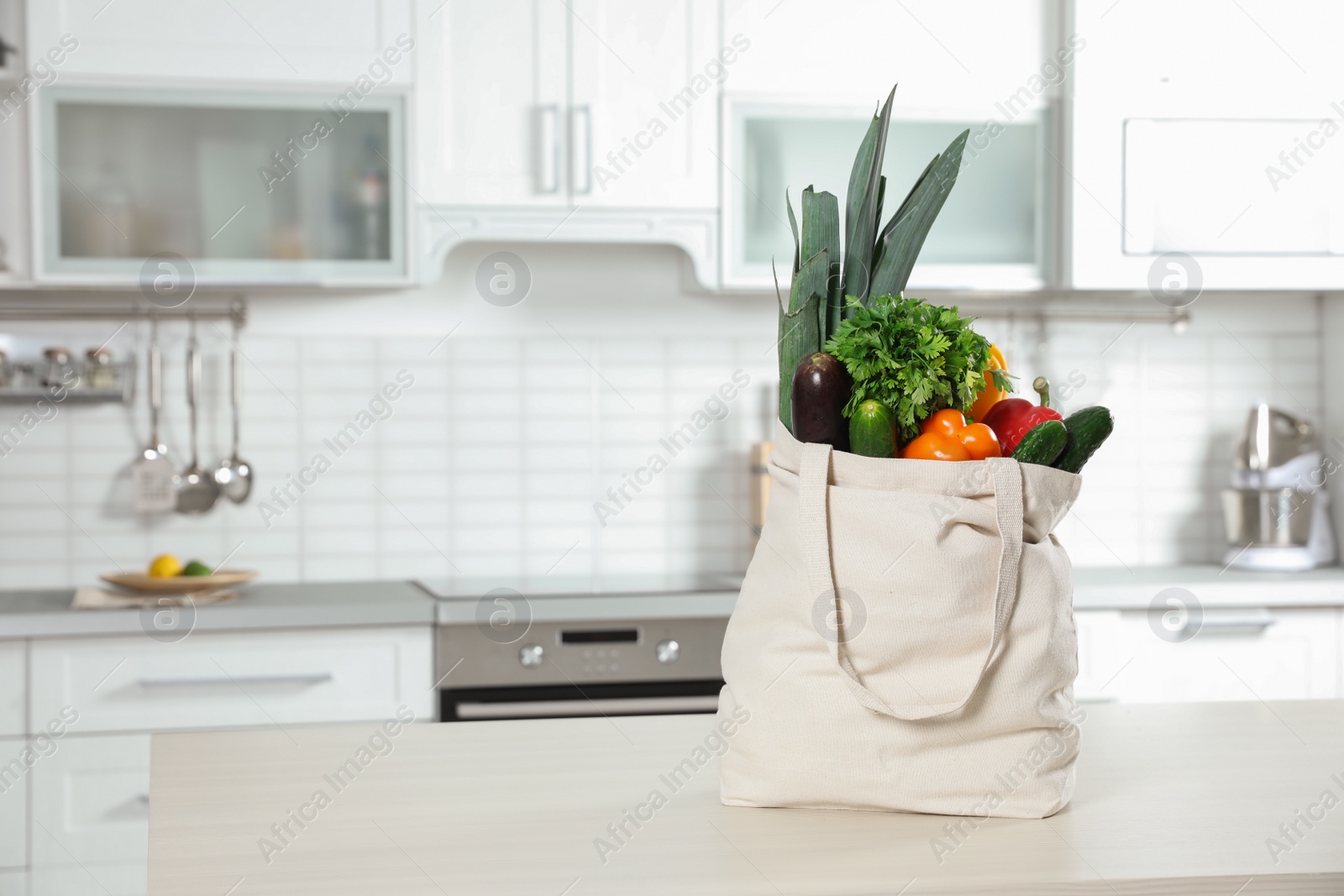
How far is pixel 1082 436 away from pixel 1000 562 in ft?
0.34

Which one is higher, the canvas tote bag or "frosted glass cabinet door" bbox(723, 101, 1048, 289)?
"frosted glass cabinet door" bbox(723, 101, 1048, 289)

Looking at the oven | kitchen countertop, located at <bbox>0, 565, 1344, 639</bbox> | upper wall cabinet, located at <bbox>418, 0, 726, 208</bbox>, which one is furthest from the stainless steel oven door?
upper wall cabinet, located at <bbox>418, 0, 726, 208</bbox>

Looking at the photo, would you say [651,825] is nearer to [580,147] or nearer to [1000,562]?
[1000,562]

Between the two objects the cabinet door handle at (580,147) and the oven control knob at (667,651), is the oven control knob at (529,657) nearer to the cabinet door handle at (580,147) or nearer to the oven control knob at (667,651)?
the oven control knob at (667,651)

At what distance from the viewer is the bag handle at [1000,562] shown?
0.73m

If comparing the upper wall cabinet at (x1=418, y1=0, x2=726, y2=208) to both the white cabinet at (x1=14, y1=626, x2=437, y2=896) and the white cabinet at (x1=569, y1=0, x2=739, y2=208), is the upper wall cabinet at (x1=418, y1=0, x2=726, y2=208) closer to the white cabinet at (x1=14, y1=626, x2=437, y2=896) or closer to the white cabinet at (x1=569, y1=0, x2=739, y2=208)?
the white cabinet at (x1=569, y1=0, x2=739, y2=208)

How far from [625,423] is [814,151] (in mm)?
748

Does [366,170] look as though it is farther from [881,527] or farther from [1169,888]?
[1169,888]

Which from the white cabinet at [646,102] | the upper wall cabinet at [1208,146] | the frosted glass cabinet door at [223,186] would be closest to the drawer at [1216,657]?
the upper wall cabinet at [1208,146]

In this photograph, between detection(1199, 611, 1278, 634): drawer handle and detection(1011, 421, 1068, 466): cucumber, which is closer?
detection(1011, 421, 1068, 466): cucumber

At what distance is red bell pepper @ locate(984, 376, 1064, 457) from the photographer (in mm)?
773

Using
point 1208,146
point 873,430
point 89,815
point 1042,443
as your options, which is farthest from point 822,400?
point 1208,146

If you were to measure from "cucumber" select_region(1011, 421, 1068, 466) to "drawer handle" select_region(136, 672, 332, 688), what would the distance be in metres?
1.72

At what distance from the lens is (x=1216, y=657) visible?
2418mm
